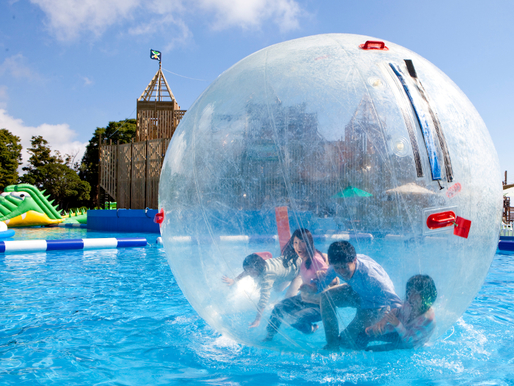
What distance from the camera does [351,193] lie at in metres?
2.18

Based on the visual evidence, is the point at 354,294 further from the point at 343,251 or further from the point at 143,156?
the point at 143,156

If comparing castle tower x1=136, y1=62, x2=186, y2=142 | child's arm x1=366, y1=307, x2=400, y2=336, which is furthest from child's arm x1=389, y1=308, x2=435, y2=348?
castle tower x1=136, y1=62, x2=186, y2=142

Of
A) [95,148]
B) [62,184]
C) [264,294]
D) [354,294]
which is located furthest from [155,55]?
[354,294]

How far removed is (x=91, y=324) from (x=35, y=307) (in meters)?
1.03

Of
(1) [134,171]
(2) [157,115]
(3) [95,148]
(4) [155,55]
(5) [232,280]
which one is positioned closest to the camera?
(5) [232,280]

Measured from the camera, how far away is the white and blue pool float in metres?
8.59

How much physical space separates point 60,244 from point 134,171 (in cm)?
1101

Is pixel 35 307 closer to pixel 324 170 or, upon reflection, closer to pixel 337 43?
pixel 324 170

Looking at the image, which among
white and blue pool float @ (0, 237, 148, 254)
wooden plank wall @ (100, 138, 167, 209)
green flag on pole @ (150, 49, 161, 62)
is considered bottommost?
white and blue pool float @ (0, 237, 148, 254)

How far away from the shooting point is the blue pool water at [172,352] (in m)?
2.41

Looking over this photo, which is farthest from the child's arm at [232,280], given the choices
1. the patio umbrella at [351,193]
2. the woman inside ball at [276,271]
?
the patio umbrella at [351,193]

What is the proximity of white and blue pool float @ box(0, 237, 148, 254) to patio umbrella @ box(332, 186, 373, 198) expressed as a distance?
340 inches

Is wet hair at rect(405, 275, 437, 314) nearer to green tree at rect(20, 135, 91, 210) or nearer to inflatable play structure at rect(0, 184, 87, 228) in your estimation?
inflatable play structure at rect(0, 184, 87, 228)

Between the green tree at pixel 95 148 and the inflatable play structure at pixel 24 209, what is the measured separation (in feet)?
52.1
